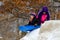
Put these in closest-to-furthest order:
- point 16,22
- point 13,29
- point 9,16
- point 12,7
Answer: point 13,29 → point 16,22 → point 9,16 → point 12,7

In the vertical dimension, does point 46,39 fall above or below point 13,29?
above

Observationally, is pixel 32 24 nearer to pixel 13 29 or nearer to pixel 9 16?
pixel 13 29

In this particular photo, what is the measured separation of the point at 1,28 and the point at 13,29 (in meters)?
0.35

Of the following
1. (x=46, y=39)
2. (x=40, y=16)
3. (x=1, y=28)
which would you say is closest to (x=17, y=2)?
(x=1, y=28)

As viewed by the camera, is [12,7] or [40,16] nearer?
[40,16]

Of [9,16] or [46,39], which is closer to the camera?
[46,39]

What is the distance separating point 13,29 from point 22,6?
2.31m

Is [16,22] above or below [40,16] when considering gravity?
below

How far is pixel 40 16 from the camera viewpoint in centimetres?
547

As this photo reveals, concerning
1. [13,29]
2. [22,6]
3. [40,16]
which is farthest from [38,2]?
[40,16]

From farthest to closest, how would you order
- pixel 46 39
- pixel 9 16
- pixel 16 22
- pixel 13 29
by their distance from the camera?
pixel 9 16, pixel 16 22, pixel 13 29, pixel 46 39

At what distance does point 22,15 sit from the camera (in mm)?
8062

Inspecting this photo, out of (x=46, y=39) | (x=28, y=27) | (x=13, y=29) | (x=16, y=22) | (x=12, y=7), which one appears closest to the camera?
(x=46, y=39)

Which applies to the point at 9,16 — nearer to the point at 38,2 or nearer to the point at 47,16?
the point at 38,2
